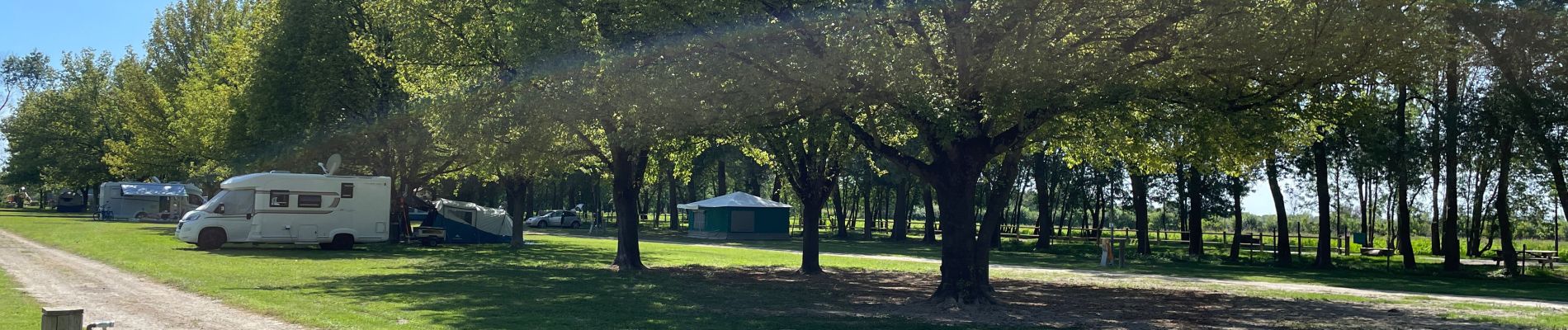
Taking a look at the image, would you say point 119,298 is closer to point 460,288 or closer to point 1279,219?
point 460,288

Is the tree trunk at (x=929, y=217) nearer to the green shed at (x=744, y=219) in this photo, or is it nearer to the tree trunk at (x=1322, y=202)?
the green shed at (x=744, y=219)

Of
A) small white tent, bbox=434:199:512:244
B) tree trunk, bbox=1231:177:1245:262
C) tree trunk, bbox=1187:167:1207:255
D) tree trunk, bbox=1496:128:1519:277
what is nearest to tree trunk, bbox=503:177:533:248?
Result: small white tent, bbox=434:199:512:244

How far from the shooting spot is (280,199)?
90.9ft

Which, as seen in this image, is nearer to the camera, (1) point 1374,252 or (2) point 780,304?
(2) point 780,304

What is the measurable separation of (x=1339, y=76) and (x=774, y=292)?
28.5 feet

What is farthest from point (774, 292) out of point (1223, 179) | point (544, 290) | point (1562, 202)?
point (1223, 179)

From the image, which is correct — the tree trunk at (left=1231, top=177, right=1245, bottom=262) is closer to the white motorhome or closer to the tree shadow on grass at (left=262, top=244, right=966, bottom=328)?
the tree shadow on grass at (left=262, top=244, right=966, bottom=328)

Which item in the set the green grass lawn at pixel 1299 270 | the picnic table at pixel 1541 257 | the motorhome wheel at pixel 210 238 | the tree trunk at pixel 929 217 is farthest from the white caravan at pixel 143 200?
the picnic table at pixel 1541 257

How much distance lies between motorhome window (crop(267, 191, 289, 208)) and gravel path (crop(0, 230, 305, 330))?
21.8 ft

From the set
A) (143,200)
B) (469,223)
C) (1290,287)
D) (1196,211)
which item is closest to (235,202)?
(469,223)

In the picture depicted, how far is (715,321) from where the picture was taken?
12.6 metres

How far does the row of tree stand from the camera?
13.2 m

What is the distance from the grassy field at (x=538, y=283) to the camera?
12.7m

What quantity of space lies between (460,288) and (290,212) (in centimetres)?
1343
